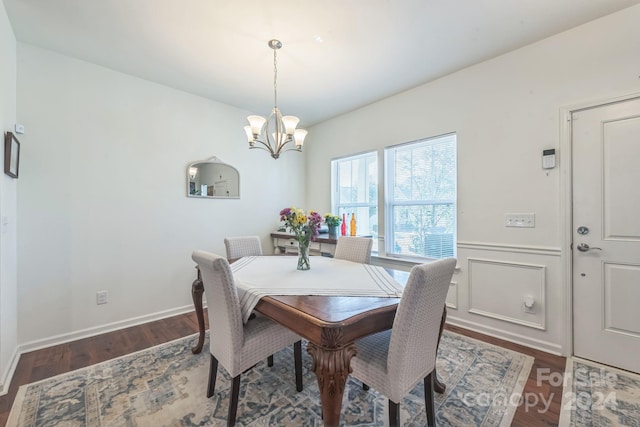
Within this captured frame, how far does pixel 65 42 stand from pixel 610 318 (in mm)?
4837

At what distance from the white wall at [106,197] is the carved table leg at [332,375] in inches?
101

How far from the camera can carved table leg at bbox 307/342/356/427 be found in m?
1.19

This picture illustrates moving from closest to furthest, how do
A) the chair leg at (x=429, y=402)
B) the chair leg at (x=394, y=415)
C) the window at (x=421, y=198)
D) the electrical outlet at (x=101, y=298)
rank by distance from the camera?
1. the chair leg at (x=394, y=415)
2. the chair leg at (x=429, y=402)
3. the electrical outlet at (x=101, y=298)
4. the window at (x=421, y=198)

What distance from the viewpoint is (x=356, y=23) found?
207cm

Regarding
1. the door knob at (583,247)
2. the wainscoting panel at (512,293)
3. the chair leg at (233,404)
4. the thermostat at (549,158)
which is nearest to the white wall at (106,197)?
the chair leg at (233,404)

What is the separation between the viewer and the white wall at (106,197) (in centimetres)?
240

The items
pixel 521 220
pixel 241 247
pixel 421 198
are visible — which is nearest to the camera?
pixel 521 220

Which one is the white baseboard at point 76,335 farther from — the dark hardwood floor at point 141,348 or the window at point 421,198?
the window at point 421,198

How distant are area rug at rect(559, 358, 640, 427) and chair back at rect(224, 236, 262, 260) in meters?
2.56

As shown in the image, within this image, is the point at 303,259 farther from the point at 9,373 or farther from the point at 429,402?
the point at 9,373

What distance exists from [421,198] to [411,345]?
2.16 m

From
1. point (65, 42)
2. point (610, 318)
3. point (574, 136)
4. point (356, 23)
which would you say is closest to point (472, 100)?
point (574, 136)

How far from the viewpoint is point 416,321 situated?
1.26 meters

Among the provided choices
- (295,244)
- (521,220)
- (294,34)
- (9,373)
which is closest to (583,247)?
(521,220)
